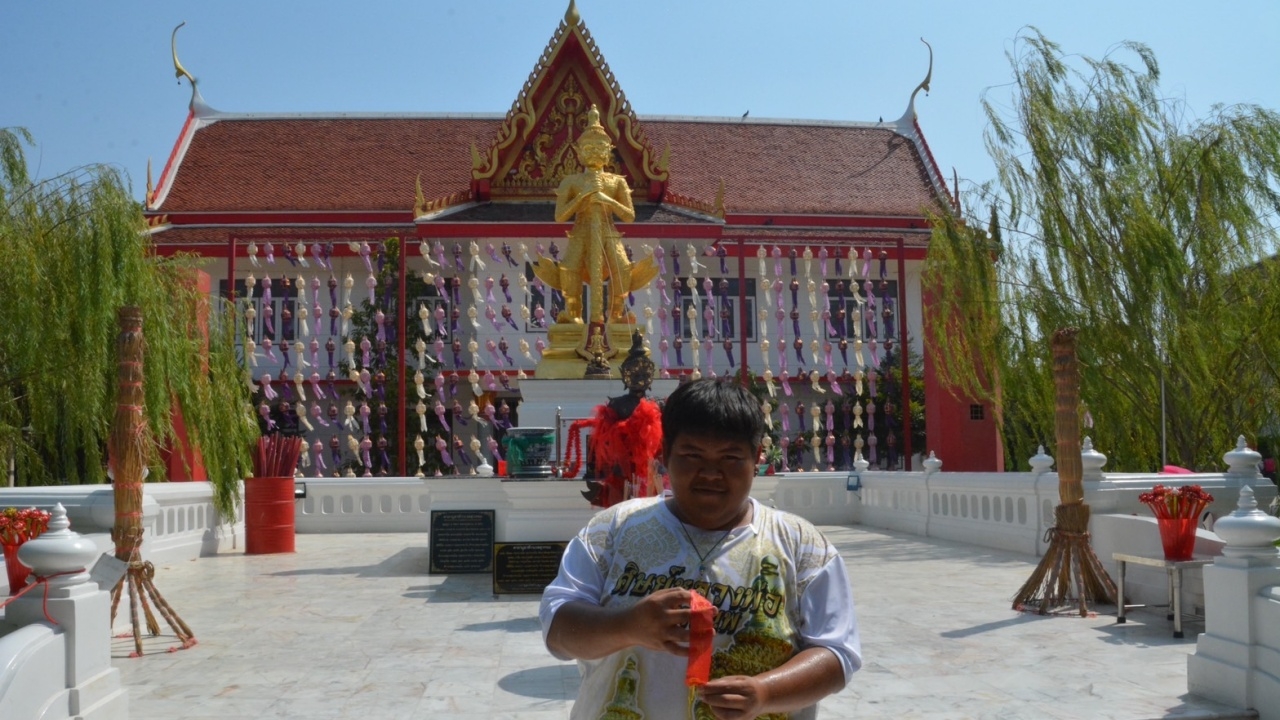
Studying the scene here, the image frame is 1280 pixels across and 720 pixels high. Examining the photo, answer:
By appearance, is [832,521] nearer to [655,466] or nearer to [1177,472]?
[1177,472]

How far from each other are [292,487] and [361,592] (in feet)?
11.3

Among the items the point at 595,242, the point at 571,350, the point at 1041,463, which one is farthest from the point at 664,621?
the point at 571,350

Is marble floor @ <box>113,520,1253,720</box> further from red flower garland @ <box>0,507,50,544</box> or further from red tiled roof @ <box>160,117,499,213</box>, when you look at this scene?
Answer: red tiled roof @ <box>160,117,499,213</box>

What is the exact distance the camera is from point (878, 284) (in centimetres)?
2147

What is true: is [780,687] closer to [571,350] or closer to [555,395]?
[555,395]

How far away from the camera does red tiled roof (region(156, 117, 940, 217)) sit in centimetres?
2309

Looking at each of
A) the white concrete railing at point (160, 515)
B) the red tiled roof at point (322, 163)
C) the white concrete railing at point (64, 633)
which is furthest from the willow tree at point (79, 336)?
the red tiled roof at point (322, 163)

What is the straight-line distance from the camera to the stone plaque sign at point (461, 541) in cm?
948

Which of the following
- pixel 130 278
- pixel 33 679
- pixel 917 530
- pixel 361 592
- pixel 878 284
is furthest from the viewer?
pixel 878 284

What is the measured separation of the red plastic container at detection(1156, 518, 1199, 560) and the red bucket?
790cm

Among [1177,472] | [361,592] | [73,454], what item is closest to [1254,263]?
[1177,472]

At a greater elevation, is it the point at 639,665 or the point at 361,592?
the point at 639,665

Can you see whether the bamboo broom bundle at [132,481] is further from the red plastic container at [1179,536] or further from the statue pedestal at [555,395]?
the statue pedestal at [555,395]

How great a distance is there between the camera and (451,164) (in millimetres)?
24797
